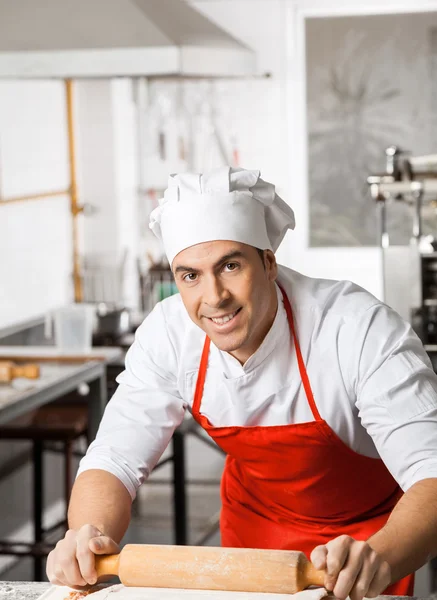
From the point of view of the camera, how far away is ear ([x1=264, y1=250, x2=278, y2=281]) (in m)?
1.75

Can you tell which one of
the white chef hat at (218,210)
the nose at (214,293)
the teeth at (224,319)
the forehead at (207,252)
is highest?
the white chef hat at (218,210)

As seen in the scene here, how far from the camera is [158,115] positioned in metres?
5.32

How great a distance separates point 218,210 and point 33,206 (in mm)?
3048

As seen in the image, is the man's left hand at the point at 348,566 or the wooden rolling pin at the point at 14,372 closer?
the man's left hand at the point at 348,566

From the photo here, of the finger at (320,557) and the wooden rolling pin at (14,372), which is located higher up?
the finger at (320,557)

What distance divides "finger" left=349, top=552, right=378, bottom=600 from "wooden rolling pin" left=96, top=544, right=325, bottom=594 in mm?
48

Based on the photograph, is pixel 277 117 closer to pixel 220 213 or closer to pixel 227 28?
pixel 227 28

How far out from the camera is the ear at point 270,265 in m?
1.75

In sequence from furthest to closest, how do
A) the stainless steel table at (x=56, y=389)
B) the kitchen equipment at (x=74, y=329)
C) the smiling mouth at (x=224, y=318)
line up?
the kitchen equipment at (x=74, y=329), the stainless steel table at (x=56, y=389), the smiling mouth at (x=224, y=318)

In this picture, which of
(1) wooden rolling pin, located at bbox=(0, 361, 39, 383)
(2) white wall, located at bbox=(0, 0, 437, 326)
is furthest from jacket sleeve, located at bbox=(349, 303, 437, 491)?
(2) white wall, located at bbox=(0, 0, 437, 326)

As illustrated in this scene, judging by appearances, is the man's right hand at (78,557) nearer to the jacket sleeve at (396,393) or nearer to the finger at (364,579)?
the finger at (364,579)

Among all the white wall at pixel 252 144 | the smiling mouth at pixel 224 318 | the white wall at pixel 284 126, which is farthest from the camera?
the white wall at pixel 284 126

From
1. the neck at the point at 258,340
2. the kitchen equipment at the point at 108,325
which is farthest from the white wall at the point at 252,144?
the neck at the point at 258,340

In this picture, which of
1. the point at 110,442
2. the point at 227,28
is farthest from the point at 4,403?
the point at 227,28
